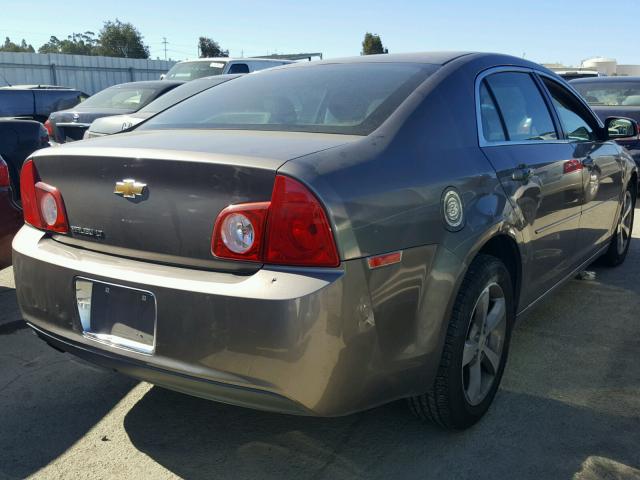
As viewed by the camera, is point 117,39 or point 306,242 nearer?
point 306,242

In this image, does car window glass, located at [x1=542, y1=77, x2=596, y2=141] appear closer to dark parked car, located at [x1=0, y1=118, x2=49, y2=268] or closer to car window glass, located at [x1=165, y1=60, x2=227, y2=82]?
dark parked car, located at [x1=0, y1=118, x2=49, y2=268]

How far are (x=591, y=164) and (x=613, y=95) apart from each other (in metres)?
5.64

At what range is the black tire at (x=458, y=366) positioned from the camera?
8.43 ft

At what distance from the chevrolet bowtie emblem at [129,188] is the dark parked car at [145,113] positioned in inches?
177

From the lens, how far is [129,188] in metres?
2.37

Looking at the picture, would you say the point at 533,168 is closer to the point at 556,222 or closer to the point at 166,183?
the point at 556,222

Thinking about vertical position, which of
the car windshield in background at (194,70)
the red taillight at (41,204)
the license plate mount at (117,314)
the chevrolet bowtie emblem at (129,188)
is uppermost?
the car windshield in background at (194,70)

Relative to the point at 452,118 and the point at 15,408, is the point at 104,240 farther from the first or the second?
the point at 452,118

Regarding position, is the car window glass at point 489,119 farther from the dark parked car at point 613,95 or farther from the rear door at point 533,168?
the dark parked car at point 613,95

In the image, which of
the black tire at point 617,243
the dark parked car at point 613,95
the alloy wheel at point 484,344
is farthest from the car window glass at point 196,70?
the alloy wheel at point 484,344

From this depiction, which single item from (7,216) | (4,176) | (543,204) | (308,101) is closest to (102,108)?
(4,176)

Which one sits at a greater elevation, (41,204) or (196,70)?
(196,70)

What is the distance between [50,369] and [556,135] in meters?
3.06

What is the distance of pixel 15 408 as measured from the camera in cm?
304
